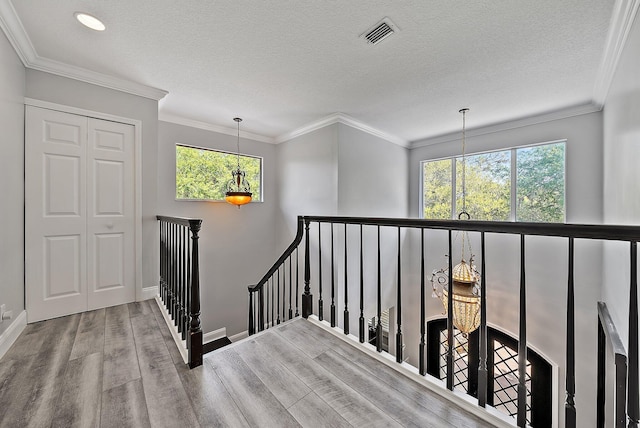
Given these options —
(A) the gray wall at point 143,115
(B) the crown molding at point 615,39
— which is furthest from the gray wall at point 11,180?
(B) the crown molding at point 615,39

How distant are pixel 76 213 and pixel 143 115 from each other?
1.30m

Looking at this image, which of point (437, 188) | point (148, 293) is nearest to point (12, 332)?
point (148, 293)

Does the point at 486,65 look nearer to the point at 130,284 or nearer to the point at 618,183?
the point at 618,183

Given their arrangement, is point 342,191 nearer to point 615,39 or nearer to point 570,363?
point 615,39

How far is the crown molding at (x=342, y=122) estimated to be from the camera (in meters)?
3.90

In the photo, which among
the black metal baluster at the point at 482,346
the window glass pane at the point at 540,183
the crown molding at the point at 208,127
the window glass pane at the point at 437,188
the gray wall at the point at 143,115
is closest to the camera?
the black metal baluster at the point at 482,346

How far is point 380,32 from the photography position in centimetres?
210

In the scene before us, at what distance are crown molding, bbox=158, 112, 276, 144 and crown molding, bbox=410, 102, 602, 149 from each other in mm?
3172

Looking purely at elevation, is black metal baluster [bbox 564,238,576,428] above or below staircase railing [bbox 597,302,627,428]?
above

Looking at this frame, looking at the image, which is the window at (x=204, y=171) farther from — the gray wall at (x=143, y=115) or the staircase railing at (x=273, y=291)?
the staircase railing at (x=273, y=291)

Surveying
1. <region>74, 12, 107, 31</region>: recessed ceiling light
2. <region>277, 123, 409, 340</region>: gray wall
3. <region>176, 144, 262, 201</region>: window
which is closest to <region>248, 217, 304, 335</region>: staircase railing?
<region>277, 123, 409, 340</region>: gray wall

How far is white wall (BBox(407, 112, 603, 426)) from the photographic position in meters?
3.40

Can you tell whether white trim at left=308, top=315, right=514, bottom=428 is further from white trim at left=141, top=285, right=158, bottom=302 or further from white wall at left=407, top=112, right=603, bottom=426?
white wall at left=407, top=112, right=603, bottom=426

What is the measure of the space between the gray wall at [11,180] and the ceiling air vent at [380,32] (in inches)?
111
